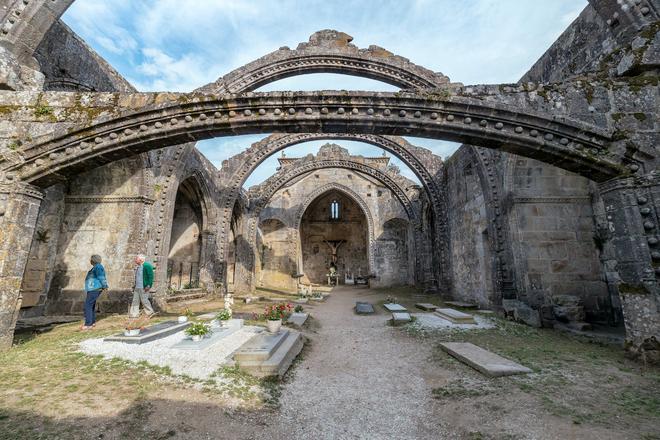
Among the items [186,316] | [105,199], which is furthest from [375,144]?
[186,316]

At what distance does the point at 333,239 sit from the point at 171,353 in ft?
73.3

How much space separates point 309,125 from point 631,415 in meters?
4.95

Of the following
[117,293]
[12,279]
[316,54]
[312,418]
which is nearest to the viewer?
[312,418]

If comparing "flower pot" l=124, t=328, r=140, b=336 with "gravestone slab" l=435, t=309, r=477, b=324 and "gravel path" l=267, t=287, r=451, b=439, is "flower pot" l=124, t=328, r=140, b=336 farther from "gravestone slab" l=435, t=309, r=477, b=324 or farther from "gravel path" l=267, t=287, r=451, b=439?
"gravestone slab" l=435, t=309, r=477, b=324

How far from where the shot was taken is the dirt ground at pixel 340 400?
2410mm

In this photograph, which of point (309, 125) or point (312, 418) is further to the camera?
point (309, 125)

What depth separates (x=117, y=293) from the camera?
7.82 meters

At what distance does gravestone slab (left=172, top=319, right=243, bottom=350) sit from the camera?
4.46 m

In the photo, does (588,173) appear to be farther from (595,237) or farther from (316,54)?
(316,54)

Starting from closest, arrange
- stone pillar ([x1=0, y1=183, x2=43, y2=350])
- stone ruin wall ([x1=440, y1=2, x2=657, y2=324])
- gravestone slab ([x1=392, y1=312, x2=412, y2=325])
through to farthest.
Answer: stone pillar ([x1=0, y1=183, x2=43, y2=350]) → stone ruin wall ([x1=440, y1=2, x2=657, y2=324]) → gravestone slab ([x1=392, y1=312, x2=412, y2=325])

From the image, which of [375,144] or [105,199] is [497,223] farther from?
[105,199]

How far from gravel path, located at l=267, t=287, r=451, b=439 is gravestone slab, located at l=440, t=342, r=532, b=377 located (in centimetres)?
46

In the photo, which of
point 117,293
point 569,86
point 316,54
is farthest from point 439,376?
point 316,54

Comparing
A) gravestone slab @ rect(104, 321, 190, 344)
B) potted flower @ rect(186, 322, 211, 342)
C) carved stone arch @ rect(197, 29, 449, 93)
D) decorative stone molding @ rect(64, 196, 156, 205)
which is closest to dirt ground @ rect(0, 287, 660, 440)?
gravestone slab @ rect(104, 321, 190, 344)
